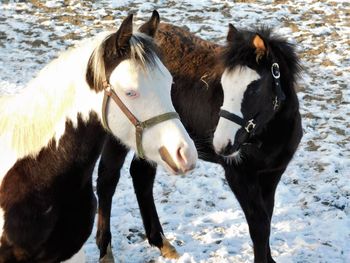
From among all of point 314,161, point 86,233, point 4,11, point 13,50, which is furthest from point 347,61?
point 4,11

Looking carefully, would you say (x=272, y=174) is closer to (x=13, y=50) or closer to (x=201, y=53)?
(x=201, y=53)

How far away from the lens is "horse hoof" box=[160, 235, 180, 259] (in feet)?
13.3

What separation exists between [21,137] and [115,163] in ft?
4.93

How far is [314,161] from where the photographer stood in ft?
17.6

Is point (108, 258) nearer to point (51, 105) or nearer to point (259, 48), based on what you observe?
point (51, 105)

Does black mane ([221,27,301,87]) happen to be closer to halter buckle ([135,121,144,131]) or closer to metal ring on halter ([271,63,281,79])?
metal ring on halter ([271,63,281,79])

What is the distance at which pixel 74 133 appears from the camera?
2.41 metres

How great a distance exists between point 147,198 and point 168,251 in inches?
20.3

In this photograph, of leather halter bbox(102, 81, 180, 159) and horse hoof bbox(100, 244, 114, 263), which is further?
horse hoof bbox(100, 244, 114, 263)

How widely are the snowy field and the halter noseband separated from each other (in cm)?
43

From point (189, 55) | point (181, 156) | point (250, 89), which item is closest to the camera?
point (181, 156)

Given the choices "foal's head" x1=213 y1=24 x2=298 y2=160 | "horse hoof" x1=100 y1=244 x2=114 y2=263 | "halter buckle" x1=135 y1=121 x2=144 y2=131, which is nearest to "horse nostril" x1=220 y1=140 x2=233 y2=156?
"foal's head" x1=213 y1=24 x2=298 y2=160

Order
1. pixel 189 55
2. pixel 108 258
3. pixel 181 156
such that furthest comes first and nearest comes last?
pixel 189 55 < pixel 108 258 < pixel 181 156

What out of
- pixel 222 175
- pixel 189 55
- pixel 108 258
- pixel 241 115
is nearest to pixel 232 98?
pixel 241 115
